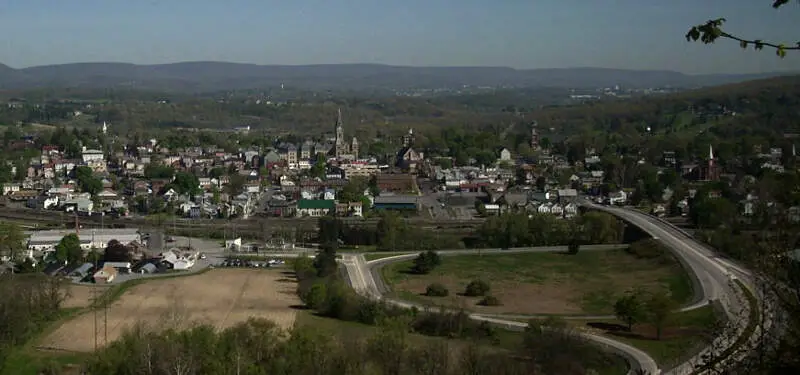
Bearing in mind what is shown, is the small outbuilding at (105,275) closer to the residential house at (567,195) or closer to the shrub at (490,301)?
the shrub at (490,301)

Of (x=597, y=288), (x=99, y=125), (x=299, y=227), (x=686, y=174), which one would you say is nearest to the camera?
(x=597, y=288)

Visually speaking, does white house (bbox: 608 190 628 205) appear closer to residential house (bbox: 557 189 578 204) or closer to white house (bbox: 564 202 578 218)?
residential house (bbox: 557 189 578 204)

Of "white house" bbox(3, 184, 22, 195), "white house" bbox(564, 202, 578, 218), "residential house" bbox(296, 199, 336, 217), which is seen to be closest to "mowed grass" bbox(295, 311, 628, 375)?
"residential house" bbox(296, 199, 336, 217)

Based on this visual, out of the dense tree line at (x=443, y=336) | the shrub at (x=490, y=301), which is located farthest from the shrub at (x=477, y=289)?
the dense tree line at (x=443, y=336)

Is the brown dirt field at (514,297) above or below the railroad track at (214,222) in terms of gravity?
above

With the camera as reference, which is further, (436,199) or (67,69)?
(67,69)

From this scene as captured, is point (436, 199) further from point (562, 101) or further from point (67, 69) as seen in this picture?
point (67, 69)

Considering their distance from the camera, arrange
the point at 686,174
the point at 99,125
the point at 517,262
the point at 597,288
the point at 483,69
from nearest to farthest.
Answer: the point at 597,288, the point at 517,262, the point at 686,174, the point at 99,125, the point at 483,69

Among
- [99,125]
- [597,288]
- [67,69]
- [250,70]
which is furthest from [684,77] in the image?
[597,288]
